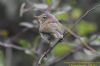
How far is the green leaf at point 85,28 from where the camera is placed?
2.77 metres

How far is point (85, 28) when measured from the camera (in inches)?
111

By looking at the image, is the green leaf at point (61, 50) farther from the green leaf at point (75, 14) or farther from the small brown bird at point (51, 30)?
the small brown bird at point (51, 30)

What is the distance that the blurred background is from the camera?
89.1 inches

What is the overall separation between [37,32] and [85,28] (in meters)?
0.33

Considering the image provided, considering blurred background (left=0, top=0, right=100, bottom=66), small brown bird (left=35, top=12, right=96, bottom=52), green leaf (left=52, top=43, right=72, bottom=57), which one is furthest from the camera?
green leaf (left=52, top=43, right=72, bottom=57)

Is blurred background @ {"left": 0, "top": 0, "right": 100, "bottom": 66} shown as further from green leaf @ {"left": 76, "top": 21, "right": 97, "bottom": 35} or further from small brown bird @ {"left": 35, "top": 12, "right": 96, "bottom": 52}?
small brown bird @ {"left": 35, "top": 12, "right": 96, "bottom": 52}

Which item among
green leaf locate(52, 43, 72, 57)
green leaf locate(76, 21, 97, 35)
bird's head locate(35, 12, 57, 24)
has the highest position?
bird's head locate(35, 12, 57, 24)

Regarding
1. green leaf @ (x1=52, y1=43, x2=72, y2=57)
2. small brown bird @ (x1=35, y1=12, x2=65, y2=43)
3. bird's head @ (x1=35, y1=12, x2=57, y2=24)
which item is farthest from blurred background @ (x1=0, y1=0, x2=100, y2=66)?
small brown bird @ (x1=35, y1=12, x2=65, y2=43)

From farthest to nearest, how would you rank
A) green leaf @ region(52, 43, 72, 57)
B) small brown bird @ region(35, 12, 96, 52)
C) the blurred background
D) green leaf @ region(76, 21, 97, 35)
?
1. green leaf @ region(76, 21, 97, 35)
2. green leaf @ region(52, 43, 72, 57)
3. the blurred background
4. small brown bird @ region(35, 12, 96, 52)

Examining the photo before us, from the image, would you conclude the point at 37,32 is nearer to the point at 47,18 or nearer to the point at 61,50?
the point at 61,50

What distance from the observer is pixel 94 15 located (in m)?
3.08

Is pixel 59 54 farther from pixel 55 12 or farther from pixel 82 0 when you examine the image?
pixel 82 0

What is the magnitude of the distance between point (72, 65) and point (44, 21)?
35 centimetres

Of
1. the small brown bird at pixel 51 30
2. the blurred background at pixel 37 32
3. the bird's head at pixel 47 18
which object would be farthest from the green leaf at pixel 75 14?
the small brown bird at pixel 51 30
